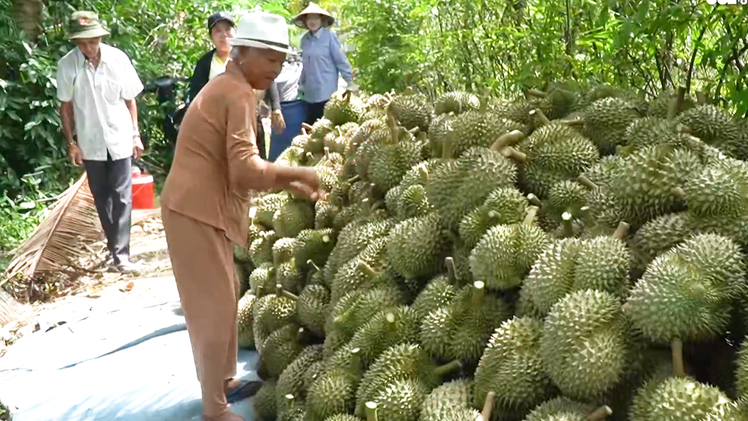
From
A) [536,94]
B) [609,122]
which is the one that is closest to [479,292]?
[609,122]

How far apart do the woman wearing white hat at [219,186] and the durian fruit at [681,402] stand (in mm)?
1631

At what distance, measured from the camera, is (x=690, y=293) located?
1817 millimetres

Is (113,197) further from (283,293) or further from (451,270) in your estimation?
(451,270)

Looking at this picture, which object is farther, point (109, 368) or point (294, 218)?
point (109, 368)

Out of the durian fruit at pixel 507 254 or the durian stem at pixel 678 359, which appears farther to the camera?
the durian fruit at pixel 507 254

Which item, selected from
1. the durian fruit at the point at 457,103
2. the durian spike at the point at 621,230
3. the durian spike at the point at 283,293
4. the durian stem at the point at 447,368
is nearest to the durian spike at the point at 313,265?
the durian spike at the point at 283,293

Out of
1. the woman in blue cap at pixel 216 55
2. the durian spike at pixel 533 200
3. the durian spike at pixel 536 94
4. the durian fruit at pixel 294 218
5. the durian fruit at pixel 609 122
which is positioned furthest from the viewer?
the woman in blue cap at pixel 216 55

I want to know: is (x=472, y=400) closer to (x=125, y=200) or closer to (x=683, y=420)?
(x=683, y=420)

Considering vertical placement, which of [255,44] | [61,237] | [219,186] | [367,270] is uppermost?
[255,44]

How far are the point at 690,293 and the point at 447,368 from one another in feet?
2.48

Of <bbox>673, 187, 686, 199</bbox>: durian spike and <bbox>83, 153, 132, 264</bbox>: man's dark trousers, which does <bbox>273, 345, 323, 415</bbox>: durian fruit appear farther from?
<bbox>83, 153, 132, 264</bbox>: man's dark trousers

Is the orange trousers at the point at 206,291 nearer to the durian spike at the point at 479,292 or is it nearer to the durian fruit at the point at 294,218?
the durian fruit at the point at 294,218

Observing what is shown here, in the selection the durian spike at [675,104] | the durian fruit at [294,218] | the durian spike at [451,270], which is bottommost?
the durian fruit at [294,218]

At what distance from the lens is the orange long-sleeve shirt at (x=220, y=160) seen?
286 cm
